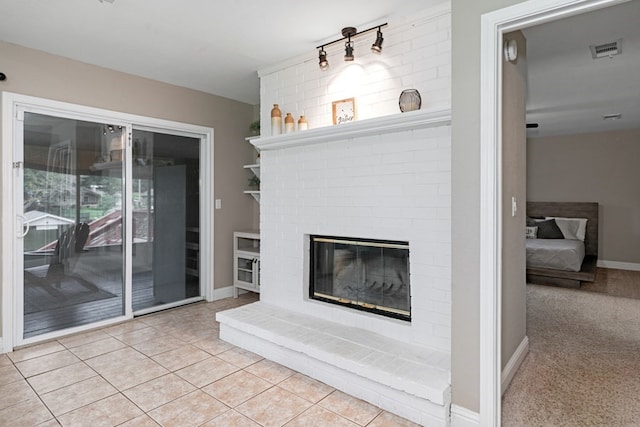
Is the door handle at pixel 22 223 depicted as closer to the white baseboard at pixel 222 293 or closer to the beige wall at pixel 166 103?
the beige wall at pixel 166 103

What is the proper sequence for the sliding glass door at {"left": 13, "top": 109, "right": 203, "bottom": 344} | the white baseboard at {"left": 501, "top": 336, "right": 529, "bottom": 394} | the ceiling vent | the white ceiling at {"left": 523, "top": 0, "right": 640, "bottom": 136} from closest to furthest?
the white baseboard at {"left": 501, "top": 336, "right": 529, "bottom": 394}
the white ceiling at {"left": 523, "top": 0, "right": 640, "bottom": 136}
the ceiling vent
the sliding glass door at {"left": 13, "top": 109, "right": 203, "bottom": 344}

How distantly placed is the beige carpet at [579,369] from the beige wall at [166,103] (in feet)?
10.9

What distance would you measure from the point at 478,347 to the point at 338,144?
70.7 inches

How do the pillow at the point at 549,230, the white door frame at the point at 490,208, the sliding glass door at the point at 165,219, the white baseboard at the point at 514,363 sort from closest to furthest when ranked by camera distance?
the white door frame at the point at 490,208 < the white baseboard at the point at 514,363 < the sliding glass door at the point at 165,219 < the pillow at the point at 549,230

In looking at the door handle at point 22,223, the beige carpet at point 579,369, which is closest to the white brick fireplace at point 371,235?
the beige carpet at point 579,369

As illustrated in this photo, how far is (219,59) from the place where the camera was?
130 inches

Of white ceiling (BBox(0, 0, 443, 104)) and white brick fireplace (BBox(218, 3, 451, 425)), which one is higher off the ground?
white ceiling (BBox(0, 0, 443, 104))

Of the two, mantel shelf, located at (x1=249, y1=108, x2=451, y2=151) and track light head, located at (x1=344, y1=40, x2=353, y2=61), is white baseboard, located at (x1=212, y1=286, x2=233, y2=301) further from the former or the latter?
track light head, located at (x1=344, y1=40, x2=353, y2=61)

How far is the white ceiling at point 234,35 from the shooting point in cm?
241

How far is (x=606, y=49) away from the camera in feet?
9.64

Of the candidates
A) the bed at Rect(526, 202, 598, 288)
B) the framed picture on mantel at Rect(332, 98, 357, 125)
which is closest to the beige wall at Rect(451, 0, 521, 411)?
the framed picture on mantel at Rect(332, 98, 357, 125)

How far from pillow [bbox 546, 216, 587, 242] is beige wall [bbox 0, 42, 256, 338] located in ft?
18.0

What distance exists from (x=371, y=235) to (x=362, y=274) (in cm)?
38

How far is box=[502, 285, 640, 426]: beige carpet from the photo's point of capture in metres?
2.10
